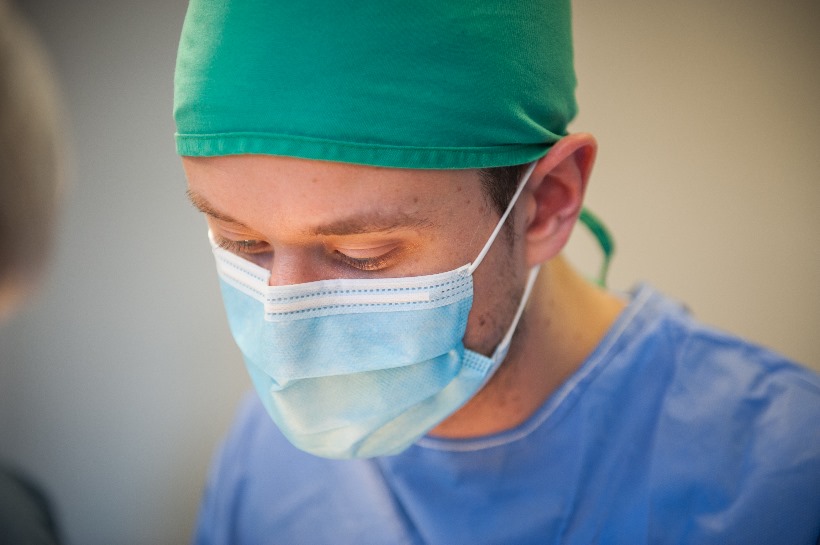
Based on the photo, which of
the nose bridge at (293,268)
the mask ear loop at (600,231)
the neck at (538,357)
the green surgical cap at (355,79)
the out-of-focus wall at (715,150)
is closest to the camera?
the green surgical cap at (355,79)

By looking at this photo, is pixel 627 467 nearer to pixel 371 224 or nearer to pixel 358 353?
pixel 358 353

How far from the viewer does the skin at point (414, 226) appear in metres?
0.94

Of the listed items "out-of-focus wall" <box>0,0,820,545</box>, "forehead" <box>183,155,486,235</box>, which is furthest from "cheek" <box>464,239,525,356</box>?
"out-of-focus wall" <box>0,0,820,545</box>

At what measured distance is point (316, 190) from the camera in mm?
934

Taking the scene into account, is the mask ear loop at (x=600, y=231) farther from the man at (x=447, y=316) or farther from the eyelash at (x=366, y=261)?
the eyelash at (x=366, y=261)

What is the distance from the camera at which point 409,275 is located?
102 centimetres

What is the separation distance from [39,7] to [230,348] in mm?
1120

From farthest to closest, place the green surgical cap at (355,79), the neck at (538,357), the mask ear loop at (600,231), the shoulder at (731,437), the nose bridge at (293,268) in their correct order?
the mask ear loop at (600,231), the neck at (538,357), the shoulder at (731,437), the nose bridge at (293,268), the green surgical cap at (355,79)

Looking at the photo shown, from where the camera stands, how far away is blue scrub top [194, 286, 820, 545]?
1.15m

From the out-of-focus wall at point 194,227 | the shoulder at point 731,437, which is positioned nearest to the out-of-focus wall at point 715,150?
the out-of-focus wall at point 194,227

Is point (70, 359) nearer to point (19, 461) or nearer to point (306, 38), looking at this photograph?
point (19, 461)

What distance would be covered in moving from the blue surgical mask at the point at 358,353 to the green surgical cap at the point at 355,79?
0.65ft

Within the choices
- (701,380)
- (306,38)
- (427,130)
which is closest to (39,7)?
(306,38)

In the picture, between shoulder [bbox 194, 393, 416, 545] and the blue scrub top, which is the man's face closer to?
the blue scrub top
